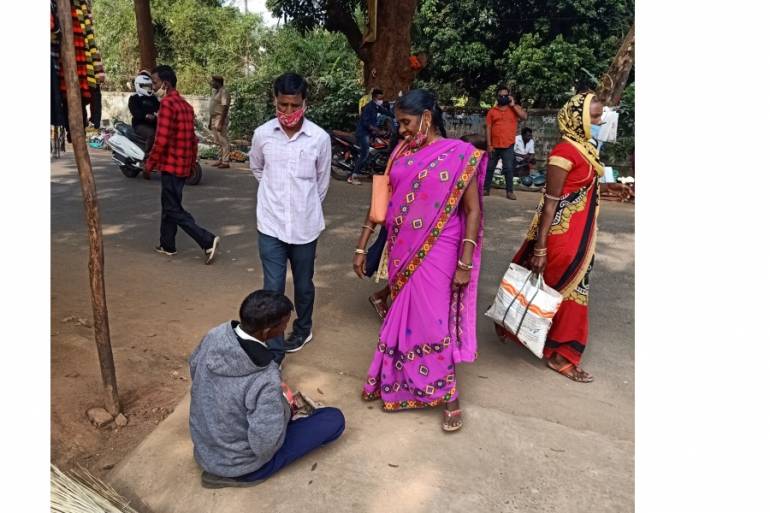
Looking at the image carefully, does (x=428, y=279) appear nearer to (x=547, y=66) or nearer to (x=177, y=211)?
(x=177, y=211)

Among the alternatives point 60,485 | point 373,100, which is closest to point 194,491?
point 60,485

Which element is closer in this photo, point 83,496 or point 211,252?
point 83,496

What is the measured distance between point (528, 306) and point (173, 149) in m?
3.44

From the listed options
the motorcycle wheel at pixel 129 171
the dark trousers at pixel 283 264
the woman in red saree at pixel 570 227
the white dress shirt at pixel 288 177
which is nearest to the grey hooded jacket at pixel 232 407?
the dark trousers at pixel 283 264

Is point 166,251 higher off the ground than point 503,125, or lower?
lower

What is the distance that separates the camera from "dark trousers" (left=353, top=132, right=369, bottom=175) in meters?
10.3

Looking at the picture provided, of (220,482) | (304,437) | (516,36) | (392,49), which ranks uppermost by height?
(516,36)

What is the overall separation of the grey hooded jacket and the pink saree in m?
0.79

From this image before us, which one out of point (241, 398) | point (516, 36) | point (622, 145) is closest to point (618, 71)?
point (622, 145)

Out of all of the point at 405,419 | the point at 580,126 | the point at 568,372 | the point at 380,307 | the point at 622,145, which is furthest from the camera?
the point at 622,145

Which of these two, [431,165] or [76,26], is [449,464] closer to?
[431,165]

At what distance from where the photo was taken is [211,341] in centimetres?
246

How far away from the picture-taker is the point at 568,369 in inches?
148

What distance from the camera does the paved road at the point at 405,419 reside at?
2.58 m
